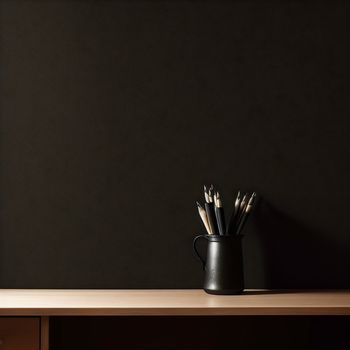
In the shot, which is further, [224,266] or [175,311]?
[224,266]

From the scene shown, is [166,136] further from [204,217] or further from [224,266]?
[224,266]

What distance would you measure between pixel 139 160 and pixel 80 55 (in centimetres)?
42

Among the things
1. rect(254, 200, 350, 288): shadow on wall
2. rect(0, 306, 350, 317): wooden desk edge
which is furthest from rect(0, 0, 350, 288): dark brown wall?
rect(0, 306, 350, 317): wooden desk edge

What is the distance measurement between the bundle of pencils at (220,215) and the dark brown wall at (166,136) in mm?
101

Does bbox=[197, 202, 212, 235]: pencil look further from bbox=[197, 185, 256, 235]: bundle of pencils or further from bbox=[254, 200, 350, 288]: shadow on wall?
bbox=[254, 200, 350, 288]: shadow on wall

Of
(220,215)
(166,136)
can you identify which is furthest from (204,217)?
(166,136)

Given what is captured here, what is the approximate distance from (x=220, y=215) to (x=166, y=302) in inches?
13.2

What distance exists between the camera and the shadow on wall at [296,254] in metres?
1.77

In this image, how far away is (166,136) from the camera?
5.88ft

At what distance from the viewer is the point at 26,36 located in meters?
1.80

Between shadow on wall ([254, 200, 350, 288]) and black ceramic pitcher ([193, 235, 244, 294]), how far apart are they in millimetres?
206

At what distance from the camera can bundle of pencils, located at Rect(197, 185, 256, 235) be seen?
1638mm

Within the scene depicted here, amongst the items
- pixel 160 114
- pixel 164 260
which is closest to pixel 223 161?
pixel 160 114
